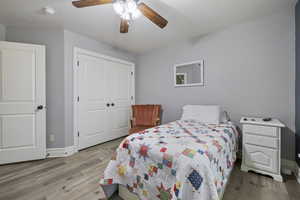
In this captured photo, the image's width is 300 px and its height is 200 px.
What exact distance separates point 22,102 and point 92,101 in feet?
3.56

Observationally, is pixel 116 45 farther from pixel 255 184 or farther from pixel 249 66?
pixel 255 184

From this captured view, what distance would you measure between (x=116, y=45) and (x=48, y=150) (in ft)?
8.36

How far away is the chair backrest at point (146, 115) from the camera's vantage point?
2959mm

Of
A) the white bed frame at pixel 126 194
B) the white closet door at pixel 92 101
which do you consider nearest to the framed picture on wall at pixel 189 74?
the white closet door at pixel 92 101

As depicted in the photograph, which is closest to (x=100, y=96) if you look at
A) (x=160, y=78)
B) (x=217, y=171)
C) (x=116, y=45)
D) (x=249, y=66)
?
(x=116, y=45)

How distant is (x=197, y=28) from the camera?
7.76ft

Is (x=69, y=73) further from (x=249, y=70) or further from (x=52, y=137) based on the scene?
(x=249, y=70)

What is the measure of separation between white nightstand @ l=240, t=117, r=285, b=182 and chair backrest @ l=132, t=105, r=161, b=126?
1634mm

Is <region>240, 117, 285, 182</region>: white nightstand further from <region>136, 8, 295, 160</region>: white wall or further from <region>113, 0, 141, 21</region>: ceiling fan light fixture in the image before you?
<region>113, 0, 141, 21</region>: ceiling fan light fixture

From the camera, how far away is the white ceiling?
1738mm

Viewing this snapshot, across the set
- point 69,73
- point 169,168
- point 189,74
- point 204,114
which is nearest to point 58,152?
point 69,73

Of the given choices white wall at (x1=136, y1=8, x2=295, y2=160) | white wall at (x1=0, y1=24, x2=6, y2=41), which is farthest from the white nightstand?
white wall at (x1=0, y1=24, x2=6, y2=41)

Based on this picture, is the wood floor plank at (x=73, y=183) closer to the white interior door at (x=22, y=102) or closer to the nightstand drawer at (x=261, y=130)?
the white interior door at (x=22, y=102)

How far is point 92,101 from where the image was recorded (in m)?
2.81
